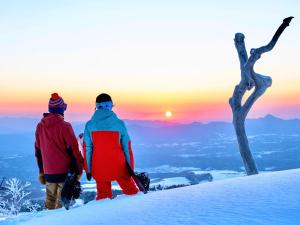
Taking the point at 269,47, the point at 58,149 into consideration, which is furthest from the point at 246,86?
the point at 58,149

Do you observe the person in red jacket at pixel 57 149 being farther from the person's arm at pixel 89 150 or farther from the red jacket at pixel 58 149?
the person's arm at pixel 89 150

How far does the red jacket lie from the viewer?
20.1 ft

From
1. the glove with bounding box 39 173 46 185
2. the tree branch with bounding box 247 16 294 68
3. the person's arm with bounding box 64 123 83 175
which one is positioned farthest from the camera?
the tree branch with bounding box 247 16 294 68

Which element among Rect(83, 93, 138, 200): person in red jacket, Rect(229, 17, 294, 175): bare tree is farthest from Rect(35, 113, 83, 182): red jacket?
Rect(229, 17, 294, 175): bare tree

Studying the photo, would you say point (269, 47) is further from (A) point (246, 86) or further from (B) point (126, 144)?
(B) point (126, 144)

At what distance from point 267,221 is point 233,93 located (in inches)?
275

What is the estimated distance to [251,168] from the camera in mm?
9273

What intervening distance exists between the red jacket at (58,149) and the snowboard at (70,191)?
24 cm

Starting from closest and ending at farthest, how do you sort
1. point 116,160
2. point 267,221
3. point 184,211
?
1. point 267,221
2. point 184,211
3. point 116,160

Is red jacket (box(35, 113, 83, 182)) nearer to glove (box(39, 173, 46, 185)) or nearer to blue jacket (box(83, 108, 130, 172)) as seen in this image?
glove (box(39, 173, 46, 185))

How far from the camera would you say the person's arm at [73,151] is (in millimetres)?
6070

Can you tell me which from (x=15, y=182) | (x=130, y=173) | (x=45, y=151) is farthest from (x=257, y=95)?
(x=15, y=182)

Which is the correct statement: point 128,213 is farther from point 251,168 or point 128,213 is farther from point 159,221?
point 251,168

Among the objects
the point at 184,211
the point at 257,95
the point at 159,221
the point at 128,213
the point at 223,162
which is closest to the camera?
the point at 159,221
